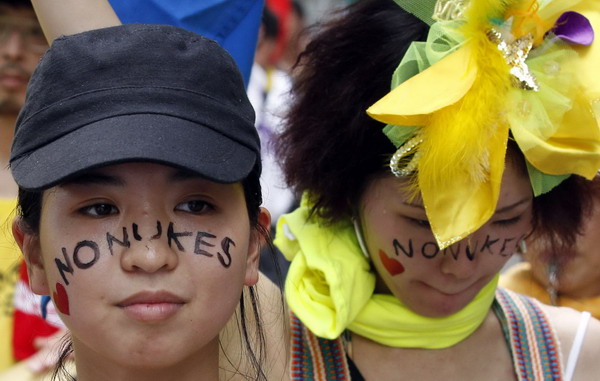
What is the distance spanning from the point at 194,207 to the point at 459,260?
79 centimetres

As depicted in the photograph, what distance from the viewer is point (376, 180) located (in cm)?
221

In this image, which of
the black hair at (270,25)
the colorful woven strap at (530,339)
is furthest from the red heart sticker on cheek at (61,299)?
the black hair at (270,25)

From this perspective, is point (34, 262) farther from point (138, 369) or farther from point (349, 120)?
point (349, 120)

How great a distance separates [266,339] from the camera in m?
2.23

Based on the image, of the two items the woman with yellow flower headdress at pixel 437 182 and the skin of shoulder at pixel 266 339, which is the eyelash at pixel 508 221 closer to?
the woman with yellow flower headdress at pixel 437 182

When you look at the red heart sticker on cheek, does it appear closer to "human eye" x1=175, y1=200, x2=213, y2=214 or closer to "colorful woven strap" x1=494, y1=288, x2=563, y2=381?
"human eye" x1=175, y1=200, x2=213, y2=214

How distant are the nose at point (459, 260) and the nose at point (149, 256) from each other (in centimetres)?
83

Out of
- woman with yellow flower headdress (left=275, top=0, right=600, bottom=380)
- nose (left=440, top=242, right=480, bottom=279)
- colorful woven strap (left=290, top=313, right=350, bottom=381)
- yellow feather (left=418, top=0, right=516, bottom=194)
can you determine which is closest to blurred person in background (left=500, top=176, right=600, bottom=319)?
woman with yellow flower headdress (left=275, top=0, right=600, bottom=380)

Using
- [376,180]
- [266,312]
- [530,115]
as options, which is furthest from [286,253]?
[530,115]

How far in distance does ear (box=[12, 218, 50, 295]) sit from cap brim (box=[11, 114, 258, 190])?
0.17 m

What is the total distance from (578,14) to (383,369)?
950mm

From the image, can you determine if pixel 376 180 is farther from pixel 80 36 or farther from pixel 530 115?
pixel 80 36

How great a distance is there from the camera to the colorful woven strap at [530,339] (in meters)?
2.34

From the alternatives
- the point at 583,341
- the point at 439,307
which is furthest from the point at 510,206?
the point at 583,341
